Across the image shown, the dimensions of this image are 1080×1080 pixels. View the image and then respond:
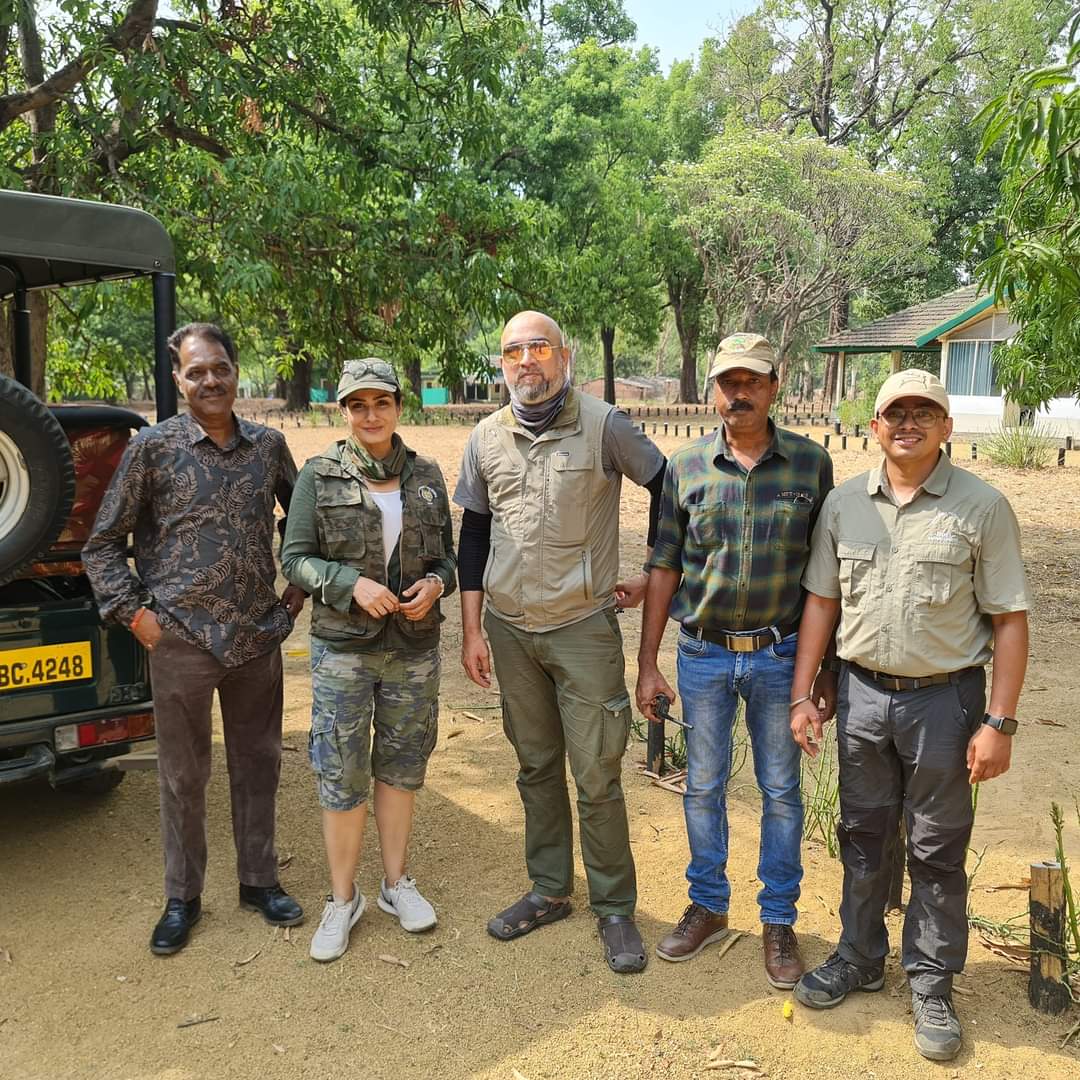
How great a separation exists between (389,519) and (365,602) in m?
0.32

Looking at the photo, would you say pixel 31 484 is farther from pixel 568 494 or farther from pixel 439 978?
pixel 439 978

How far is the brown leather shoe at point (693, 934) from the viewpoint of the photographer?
3365mm

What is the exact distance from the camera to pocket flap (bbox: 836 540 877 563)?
2.95 meters

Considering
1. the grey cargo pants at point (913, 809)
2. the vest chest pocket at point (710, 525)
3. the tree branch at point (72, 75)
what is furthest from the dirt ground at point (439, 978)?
the tree branch at point (72, 75)

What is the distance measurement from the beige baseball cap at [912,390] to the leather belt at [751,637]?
0.72 metres

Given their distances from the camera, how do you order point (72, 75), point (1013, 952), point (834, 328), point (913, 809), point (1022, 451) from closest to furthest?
point (913, 809) → point (1013, 952) → point (72, 75) → point (1022, 451) → point (834, 328)

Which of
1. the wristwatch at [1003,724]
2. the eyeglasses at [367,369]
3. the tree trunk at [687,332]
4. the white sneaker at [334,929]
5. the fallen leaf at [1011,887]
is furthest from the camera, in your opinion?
the tree trunk at [687,332]

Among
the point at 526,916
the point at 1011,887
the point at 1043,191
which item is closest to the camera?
the point at 526,916

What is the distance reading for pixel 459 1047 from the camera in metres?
2.96

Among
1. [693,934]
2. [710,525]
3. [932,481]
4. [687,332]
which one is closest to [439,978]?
[693,934]

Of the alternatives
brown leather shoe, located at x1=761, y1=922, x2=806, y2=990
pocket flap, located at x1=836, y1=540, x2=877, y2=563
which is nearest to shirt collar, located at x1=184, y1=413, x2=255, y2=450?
pocket flap, located at x1=836, y1=540, x2=877, y2=563

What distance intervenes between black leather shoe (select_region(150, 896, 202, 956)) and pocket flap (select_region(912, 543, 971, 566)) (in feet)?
8.50

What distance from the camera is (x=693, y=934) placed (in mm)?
3408

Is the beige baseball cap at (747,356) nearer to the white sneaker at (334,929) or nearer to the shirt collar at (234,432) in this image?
the shirt collar at (234,432)
